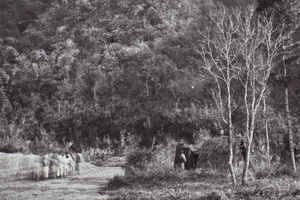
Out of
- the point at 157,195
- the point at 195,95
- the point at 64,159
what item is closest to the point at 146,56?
the point at 195,95

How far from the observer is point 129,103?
863 inches

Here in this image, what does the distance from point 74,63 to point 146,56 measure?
4.74 metres

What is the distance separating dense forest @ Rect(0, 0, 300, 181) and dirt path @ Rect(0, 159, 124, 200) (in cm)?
519

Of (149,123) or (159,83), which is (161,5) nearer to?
(159,83)

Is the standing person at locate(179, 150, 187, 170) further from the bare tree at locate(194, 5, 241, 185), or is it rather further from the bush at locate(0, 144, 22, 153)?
the bush at locate(0, 144, 22, 153)

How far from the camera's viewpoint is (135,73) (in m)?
23.6

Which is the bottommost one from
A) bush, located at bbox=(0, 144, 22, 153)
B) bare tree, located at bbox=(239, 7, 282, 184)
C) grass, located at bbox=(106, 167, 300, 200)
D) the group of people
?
grass, located at bbox=(106, 167, 300, 200)

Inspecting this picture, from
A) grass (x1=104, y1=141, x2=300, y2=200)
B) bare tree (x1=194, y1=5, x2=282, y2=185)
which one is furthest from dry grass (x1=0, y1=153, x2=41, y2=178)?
bare tree (x1=194, y1=5, x2=282, y2=185)

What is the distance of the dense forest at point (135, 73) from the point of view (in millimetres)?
17047

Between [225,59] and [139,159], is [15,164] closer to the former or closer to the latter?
[139,159]

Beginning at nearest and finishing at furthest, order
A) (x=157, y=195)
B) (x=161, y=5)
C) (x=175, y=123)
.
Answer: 1. (x=157, y=195)
2. (x=175, y=123)
3. (x=161, y=5)

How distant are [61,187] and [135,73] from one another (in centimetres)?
1291

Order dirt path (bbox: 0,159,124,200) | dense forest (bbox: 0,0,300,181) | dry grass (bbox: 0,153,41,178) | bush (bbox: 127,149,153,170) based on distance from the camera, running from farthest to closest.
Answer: dense forest (bbox: 0,0,300,181), dry grass (bbox: 0,153,41,178), bush (bbox: 127,149,153,170), dirt path (bbox: 0,159,124,200)

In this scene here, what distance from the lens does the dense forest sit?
17.0 meters
